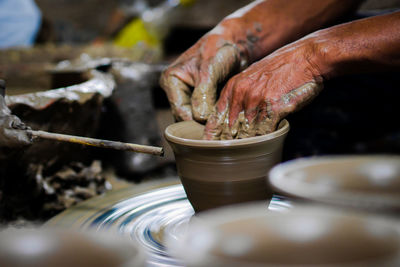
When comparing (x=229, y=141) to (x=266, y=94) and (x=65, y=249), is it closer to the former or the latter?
(x=266, y=94)

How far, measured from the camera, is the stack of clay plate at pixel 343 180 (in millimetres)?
848

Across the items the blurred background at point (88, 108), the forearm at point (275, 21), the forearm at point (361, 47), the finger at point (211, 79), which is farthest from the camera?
the forearm at point (275, 21)

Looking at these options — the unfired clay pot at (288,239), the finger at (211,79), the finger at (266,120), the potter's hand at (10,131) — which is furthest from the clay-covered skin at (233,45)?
the unfired clay pot at (288,239)

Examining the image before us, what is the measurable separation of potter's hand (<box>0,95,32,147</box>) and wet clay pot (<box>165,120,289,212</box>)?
48 cm

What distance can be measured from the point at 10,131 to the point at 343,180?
1045mm

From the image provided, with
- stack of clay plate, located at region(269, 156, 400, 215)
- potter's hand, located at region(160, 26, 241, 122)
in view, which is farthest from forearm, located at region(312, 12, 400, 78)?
stack of clay plate, located at region(269, 156, 400, 215)

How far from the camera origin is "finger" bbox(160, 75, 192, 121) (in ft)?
5.70

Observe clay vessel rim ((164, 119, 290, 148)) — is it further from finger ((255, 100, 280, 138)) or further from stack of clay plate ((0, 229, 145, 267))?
stack of clay plate ((0, 229, 145, 267))

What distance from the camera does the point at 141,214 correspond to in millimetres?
1641

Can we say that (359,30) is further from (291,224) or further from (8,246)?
(8,246)

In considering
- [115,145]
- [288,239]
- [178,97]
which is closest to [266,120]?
[178,97]

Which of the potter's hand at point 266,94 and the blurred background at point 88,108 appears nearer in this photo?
the potter's hand at point 266,94

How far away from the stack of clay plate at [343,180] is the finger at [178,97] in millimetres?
665

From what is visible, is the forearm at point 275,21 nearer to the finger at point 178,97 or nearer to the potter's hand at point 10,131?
the finger at point 178,97
